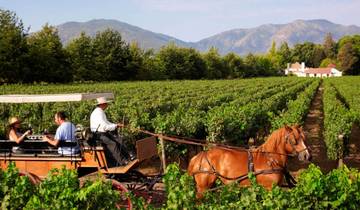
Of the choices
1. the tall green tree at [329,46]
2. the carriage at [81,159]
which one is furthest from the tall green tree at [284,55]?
the carriage at [81,159]

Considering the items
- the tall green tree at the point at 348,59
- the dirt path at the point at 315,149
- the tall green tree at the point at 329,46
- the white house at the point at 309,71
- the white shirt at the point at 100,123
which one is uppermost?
the tall green tree at the point at 329,46

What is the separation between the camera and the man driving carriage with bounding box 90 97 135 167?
891 cm

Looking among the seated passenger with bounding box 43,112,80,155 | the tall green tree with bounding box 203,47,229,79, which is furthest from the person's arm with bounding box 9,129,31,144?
the tall green tree with bounding box 203,47,229,79

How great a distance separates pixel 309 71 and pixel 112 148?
164124 mm

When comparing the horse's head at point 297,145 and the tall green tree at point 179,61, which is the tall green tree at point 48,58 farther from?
the horse's head at point 297,145

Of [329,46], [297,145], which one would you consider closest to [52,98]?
[297,145]

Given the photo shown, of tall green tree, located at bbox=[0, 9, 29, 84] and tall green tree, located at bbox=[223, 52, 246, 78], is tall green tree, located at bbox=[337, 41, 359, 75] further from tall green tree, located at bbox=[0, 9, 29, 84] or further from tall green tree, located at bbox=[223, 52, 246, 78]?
tall green tree, located at bbox=[0, 9, 29, 84]

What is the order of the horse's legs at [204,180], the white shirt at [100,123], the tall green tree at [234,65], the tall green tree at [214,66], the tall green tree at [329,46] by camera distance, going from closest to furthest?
the horse's legs at [204,180] < the white shirt at [100,123] < the tall green tree at [214,66] < the tall green tree at [234,65] < the tall green tree at [329,46]

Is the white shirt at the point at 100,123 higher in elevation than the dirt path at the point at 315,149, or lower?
higher

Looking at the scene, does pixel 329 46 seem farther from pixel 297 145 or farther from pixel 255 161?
pixel 255 161

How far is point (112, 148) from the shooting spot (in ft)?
29.2

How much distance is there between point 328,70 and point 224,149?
515 ft

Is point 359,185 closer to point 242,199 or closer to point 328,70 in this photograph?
point 242,199

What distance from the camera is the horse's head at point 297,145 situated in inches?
314
